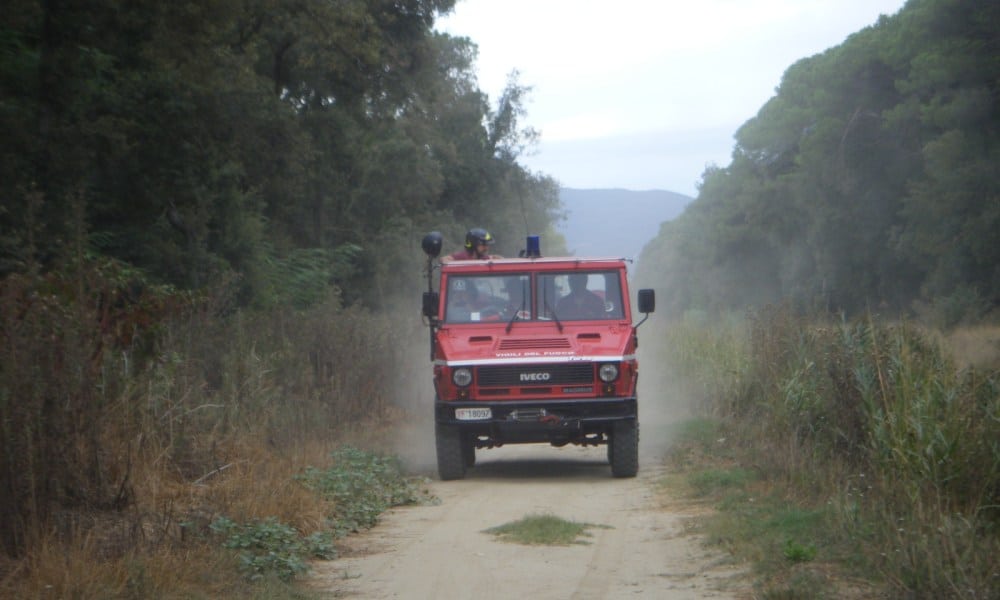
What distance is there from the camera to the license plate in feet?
38.0

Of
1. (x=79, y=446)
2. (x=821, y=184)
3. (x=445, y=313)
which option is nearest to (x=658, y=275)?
(x=821, y=184)

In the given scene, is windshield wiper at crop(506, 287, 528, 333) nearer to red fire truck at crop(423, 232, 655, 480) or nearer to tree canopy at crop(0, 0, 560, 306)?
red fire truck at crop(423, 232, 655, 480)

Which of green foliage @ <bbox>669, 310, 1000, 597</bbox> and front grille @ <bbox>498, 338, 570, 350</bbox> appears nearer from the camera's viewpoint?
green foliage @ <bbox>669, 310, 1000, 597</bbox>

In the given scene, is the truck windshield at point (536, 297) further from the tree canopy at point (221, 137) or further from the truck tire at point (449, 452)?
the tree canopy at point (221, 137)

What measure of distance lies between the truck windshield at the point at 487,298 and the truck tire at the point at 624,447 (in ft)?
5.43

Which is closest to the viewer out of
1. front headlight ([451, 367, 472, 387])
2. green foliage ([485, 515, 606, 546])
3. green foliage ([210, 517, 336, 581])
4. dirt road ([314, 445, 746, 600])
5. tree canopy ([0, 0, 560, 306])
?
dirt road ([314, 445, 746, 600])

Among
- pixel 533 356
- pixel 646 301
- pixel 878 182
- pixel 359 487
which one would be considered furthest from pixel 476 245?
pixel 878 182

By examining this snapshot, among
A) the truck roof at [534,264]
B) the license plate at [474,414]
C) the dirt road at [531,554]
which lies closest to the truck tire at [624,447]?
the dirt road at [531,554]

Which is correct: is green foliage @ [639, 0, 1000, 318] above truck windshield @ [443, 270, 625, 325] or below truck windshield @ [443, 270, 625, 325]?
above

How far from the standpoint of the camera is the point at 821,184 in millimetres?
40844

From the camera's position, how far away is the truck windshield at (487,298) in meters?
12.5

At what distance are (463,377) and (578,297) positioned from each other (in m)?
1.77

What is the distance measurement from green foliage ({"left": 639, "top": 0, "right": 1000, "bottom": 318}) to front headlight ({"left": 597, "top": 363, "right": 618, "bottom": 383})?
4.30 m

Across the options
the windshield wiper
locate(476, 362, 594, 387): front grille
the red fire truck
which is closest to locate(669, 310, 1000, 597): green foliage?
the red fire truck
